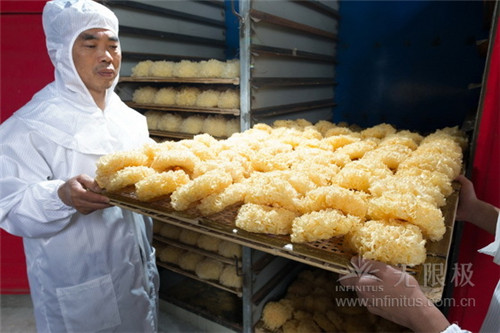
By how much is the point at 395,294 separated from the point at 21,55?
3976 millimetres

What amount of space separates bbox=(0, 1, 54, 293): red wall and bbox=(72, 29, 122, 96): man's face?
70.3 inches

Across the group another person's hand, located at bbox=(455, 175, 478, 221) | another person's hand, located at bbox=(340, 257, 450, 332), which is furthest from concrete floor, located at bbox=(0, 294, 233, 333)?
another person's hand, located at bbox=(340, 257, 450, 332)

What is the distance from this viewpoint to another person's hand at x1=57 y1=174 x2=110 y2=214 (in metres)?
1.65

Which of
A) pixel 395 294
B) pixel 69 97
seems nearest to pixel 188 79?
pixel 69 97

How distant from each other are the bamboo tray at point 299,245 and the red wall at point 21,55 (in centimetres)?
265

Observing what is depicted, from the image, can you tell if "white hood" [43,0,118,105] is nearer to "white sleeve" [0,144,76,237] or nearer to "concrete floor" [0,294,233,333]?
"white sleeve" [0,144,76,237]

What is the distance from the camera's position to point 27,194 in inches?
68.8

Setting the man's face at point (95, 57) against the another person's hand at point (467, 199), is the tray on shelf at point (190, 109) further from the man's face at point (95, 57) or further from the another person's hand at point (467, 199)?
the another person's hand at point (467, 199)

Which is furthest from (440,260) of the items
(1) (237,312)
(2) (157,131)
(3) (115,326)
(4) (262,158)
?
(2) (157,131)

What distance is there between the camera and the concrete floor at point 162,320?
3246 millimetres

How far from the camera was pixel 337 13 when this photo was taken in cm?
417

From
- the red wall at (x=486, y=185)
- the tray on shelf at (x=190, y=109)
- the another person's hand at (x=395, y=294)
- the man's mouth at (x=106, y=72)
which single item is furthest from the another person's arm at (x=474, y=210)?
the man's mouth at (x=106, y=72)

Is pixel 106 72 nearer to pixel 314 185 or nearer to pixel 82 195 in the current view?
pixel 82 195

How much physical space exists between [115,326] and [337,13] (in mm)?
4265
